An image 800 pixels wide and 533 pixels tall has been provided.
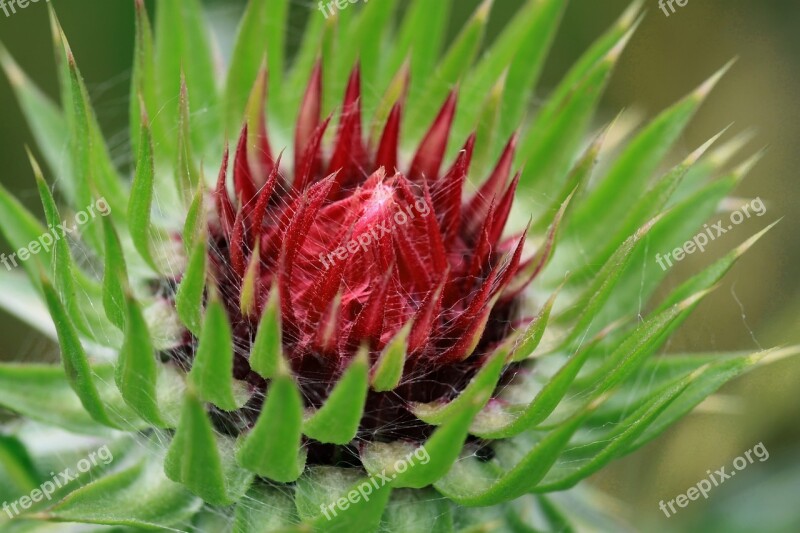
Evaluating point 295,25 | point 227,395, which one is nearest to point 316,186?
point 227,395

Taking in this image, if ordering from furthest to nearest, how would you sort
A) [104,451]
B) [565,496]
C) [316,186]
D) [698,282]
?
[565,496] < [104,451] < [698,282] < [316,186]

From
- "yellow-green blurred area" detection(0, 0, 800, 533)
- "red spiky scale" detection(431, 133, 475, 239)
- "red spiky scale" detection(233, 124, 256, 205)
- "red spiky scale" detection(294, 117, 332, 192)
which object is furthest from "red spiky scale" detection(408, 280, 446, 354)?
"yellow-green blurred area" detection(0, 0, 800, 533)

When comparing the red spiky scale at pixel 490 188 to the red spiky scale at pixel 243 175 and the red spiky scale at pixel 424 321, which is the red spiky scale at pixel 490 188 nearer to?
the red spiky scale at pixel 424 321

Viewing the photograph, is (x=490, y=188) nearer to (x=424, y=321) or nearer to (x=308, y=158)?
(x=308, y=158)

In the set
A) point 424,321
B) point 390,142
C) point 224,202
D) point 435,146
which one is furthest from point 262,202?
point 435,146

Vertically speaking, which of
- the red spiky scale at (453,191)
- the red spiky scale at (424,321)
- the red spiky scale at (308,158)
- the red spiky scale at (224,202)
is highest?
the red spiky scale at (308,158)

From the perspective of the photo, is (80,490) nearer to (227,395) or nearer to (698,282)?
(227,395)

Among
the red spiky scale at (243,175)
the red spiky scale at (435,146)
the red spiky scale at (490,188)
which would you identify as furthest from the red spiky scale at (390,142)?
the red spiky scale at (243,175)
